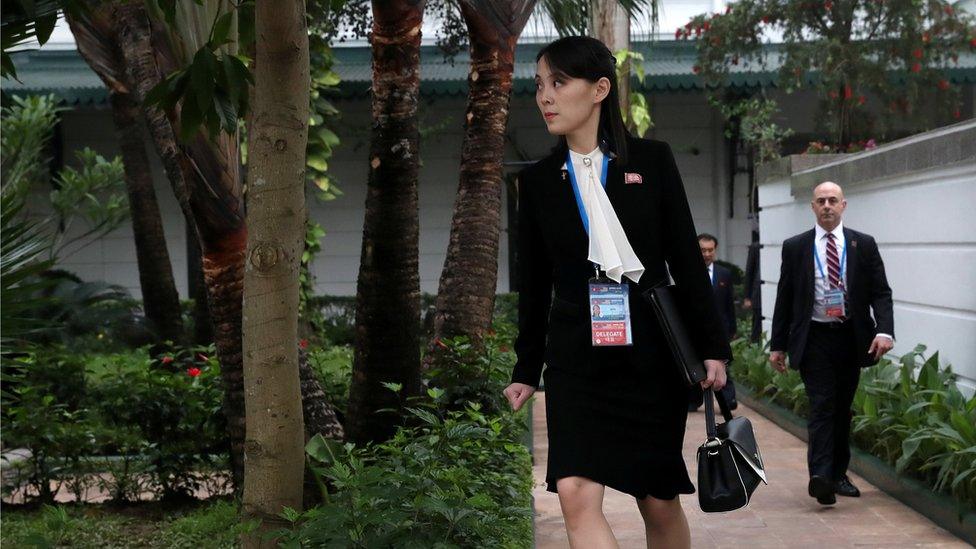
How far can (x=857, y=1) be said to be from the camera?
644 inches

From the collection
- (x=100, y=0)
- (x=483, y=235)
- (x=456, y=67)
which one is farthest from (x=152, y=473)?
(x=456, y=67)

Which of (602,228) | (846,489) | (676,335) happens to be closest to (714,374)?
(676,335)

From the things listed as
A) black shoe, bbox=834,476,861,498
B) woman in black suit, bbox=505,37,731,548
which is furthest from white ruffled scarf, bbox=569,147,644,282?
black shoe, bbox=834,476,861,498

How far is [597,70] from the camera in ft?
13.3

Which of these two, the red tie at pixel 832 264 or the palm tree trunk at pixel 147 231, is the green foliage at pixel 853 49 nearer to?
the palm tree trunk at pixel 147 231

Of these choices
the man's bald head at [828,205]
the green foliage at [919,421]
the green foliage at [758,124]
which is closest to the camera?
the green foliage at [919,421]

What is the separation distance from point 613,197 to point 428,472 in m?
1.18

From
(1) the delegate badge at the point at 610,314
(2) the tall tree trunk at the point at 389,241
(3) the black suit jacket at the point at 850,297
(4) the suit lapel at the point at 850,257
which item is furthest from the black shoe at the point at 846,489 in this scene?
(1) the delegate badge at the point at 610,314

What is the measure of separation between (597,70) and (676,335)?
82 cm

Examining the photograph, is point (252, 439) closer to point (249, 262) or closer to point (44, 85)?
point (249, 262)

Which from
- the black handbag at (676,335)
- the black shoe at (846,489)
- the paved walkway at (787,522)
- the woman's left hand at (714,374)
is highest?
the black handbag at (676,335)

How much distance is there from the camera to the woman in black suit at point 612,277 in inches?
156

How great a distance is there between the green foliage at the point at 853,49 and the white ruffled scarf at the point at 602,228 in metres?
12.6

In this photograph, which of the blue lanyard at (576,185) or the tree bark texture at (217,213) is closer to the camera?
the blue lanyard at (576,185)
